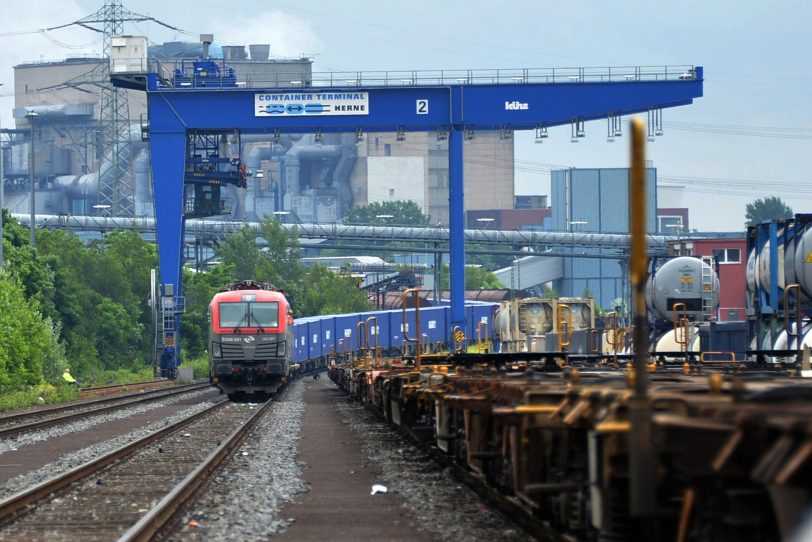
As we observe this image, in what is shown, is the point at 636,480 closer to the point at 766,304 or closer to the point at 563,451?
the point at 563,451

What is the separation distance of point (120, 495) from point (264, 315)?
2114cm

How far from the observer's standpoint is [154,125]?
143ft

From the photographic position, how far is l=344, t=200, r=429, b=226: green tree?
464 feet

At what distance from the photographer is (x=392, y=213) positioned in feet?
479

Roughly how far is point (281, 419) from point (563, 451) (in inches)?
735

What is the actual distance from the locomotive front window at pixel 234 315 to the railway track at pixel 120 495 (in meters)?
13.5

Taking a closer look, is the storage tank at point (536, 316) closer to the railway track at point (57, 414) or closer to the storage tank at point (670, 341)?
the storage tank at point (670, 341)

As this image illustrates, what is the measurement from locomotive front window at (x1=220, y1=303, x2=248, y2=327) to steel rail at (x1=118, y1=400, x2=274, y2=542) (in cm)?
1454

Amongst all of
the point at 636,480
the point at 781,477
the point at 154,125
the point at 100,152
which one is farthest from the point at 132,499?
the point at 100,152

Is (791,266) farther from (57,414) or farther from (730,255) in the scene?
(730,255)

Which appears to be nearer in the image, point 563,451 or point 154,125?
point 563,451

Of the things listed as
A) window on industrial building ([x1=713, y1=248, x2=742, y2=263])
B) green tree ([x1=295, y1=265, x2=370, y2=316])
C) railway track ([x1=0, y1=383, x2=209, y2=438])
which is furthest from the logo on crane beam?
green tree ([x1=295, y1=265, x2=370, y2=316])

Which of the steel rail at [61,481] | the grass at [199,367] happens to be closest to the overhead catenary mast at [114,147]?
the grass at [199,367]

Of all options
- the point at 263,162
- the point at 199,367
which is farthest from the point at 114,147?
the point at 199,367
